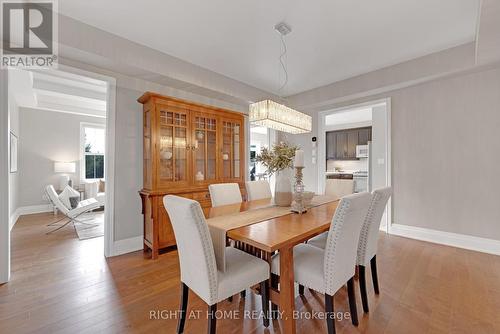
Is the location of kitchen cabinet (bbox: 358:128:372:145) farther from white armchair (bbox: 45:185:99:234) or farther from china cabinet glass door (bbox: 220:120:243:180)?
white armchair (bbox: 45:185:99:234)

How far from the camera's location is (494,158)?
2.92 meters

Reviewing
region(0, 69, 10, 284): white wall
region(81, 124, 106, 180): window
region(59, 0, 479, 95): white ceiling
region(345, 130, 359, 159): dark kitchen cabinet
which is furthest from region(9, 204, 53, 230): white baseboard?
region(345, 130, 359, 159): dark kitchen cabinet

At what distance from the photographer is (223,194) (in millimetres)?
2584

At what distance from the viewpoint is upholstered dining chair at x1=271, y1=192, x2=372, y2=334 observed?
139 cm

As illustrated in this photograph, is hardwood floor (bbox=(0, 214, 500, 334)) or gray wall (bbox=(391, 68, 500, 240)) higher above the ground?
gray wall (bbox=(391, 68, 500, 240))

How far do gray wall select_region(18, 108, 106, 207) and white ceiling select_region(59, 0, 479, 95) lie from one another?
179 inches

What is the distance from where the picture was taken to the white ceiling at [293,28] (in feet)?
6.98

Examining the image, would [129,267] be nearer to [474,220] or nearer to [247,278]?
[247,278]

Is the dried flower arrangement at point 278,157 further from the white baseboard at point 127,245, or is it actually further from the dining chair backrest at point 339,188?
the white baseboard at point 127,245

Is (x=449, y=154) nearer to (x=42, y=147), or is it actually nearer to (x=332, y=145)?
(x=332, y=145)

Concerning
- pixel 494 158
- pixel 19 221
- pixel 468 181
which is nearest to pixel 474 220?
pixel 468 181

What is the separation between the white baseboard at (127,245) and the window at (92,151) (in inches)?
162

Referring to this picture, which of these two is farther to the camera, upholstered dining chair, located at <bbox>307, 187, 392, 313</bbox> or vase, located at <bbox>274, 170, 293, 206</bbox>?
vase, located at <bbox>274, 170, 293, 206</bbox>

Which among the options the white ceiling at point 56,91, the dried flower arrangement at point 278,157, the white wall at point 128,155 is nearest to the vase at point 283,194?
the dried flower arrangement at point 278,157
